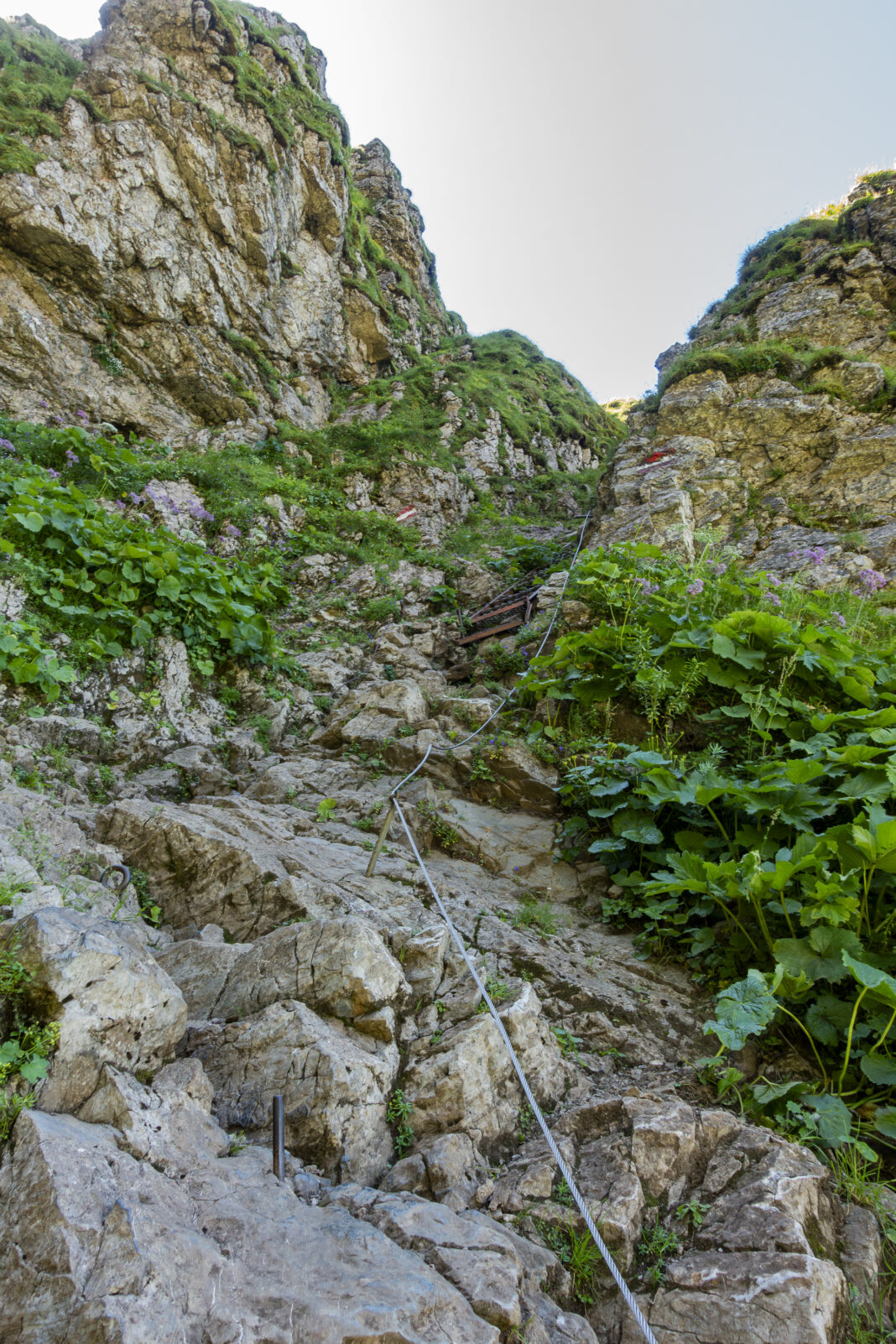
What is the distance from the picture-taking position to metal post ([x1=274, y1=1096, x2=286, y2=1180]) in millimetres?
2016

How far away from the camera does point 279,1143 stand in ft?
6.69

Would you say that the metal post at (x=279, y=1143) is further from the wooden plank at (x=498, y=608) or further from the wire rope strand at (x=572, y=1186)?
the wooden plank at (x=498, y=608)

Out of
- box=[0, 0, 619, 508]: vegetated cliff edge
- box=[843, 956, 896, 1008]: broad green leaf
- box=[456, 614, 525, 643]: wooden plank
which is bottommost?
box=[843, 956, 896, 1008]: broad green leaf

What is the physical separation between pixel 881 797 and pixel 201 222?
1698cm

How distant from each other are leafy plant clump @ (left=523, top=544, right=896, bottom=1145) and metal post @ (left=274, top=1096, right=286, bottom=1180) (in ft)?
5.64

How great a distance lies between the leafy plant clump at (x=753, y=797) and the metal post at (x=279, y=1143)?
1.72 meters

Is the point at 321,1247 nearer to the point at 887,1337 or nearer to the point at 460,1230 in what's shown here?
the point at 460,1230

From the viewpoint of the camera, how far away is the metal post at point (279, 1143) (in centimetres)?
202

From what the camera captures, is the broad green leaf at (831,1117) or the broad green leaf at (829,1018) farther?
the broad green leaf at (829,1018)

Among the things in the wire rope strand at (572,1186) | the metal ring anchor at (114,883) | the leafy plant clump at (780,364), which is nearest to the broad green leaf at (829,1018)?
the wire rope strand at (572,1186)

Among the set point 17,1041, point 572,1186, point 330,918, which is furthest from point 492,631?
point 17,1041

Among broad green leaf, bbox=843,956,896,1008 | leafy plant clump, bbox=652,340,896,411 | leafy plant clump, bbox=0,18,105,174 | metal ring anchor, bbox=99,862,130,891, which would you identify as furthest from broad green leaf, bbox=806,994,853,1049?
leafy plant clump, bbox=0,18,105,174

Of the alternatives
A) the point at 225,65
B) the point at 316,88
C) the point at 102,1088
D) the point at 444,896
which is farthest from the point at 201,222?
the point at 102,1088

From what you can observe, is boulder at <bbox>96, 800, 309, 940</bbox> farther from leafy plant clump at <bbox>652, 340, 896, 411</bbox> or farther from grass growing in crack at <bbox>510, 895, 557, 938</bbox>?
leafy plant clump at <bbox>652, 340, 896, 411</bbox>
